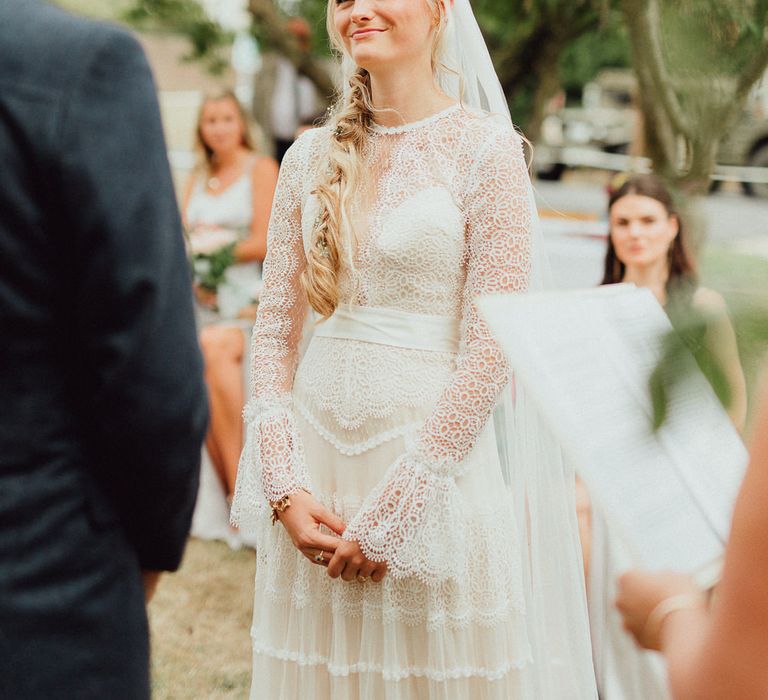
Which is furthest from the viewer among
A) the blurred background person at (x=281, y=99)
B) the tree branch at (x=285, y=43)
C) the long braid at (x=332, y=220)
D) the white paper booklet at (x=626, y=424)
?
the blurred background person at (x=281, y=99)

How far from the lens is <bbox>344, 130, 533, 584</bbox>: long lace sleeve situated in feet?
6.97

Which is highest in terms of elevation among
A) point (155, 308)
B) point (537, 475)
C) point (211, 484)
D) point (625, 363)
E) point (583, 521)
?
point (625, 363)

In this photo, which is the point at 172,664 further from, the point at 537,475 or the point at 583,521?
the point at 537,475

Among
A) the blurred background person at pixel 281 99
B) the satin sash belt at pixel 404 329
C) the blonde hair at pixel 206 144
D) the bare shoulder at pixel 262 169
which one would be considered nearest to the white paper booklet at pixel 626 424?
the satin sash belt at pixel 404 329

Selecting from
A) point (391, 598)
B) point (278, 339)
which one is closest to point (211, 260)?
point (278, 339)

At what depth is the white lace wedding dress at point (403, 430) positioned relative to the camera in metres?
2.14

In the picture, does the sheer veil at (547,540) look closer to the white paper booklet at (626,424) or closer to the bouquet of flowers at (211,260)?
the white paper booklet at (626,424)

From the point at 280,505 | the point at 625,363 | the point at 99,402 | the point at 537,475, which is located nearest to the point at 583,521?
the point at 537,475

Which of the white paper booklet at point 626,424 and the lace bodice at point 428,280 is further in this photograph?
the lace bodice at point 428,280

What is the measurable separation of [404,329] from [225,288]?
320 cm

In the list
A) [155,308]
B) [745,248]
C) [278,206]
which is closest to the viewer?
[745,248]

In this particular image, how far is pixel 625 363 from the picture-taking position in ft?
3.03

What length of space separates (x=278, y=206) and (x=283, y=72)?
623 centimetres

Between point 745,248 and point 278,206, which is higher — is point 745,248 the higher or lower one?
the higher one
